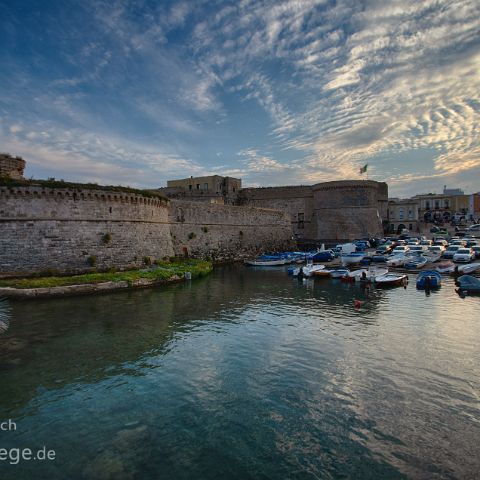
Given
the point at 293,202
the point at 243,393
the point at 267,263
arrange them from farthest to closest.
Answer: the point at 293,202 → the point at 267,263 → the point at 243,393

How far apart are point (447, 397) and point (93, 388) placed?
8553mm

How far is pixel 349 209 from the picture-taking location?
2119 inches

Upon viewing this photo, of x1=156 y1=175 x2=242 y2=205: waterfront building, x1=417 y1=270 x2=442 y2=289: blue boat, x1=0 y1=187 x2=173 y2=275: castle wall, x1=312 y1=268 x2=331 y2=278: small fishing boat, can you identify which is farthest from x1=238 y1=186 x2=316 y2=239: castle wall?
x1=417 y1=270 x2=442 y2=289: blue boat

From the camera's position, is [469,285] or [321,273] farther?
[321,273]

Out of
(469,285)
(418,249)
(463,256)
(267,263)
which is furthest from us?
(267,263)

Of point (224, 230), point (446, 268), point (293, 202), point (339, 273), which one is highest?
point (293, 202)

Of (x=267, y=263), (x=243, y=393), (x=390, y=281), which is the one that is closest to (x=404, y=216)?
(x=267, y=263)

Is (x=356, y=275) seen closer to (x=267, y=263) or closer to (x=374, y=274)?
(x=374, y=274)

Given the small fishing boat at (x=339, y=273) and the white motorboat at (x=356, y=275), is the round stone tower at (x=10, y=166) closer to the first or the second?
the small fishing boat at (x=339, y=273)

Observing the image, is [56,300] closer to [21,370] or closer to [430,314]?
[21,370]

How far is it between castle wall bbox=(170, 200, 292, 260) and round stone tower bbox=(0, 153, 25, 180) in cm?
1294

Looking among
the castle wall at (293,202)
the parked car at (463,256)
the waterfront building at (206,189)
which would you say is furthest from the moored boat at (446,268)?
the waterfront building at (206,189)

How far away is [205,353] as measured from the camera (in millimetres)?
11273

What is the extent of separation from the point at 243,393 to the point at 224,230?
106 feet
